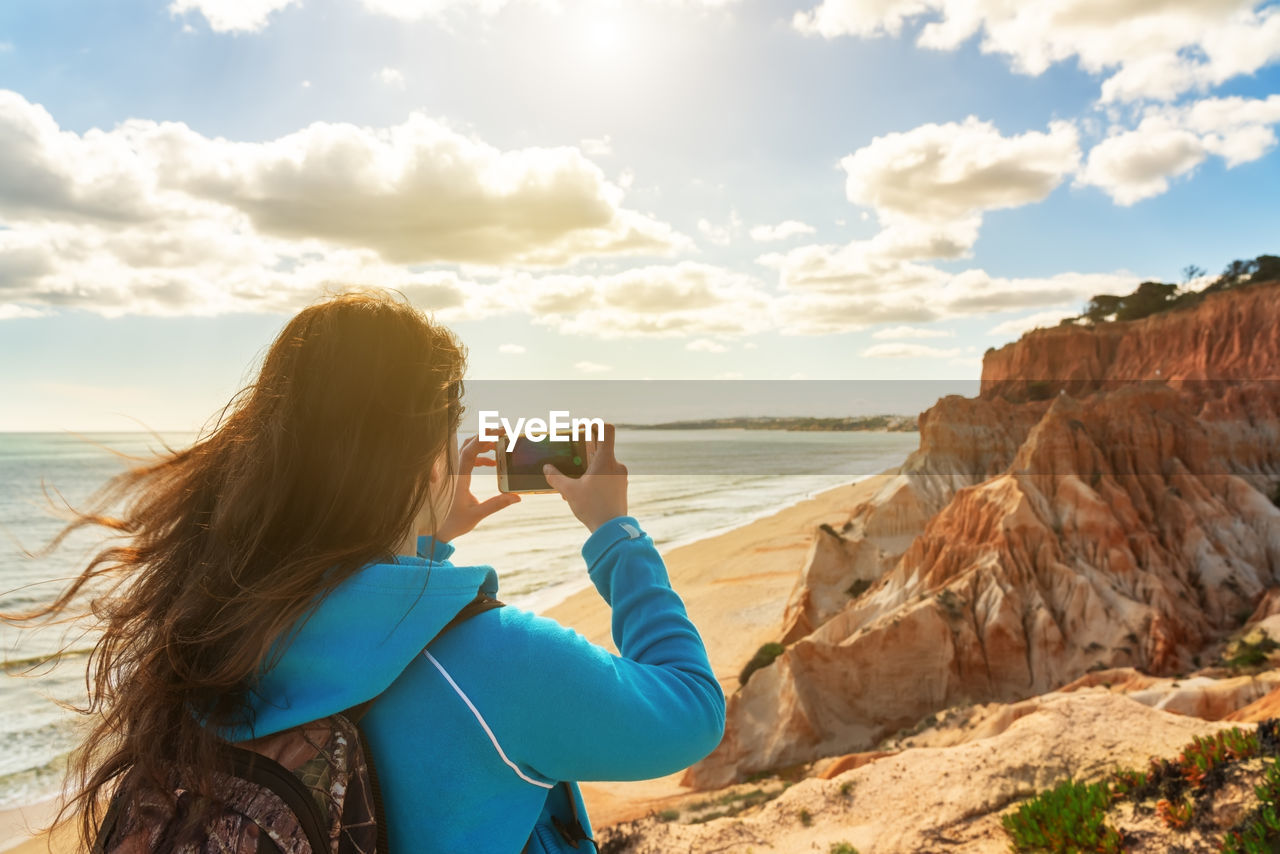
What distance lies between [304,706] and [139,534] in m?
0.54

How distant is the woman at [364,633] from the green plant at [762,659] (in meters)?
15.4

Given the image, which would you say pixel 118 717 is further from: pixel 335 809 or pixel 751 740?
pixel 751 740

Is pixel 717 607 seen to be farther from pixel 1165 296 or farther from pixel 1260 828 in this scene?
pixel 1165 296

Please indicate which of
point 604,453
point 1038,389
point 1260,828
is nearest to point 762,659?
point 1260,828

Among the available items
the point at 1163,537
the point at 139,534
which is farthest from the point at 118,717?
the point at 1163,537

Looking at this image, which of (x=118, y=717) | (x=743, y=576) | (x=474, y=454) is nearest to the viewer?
(x=118, y=717)

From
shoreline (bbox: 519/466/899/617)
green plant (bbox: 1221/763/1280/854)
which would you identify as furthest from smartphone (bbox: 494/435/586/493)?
shoreline (bbox: 519/466/899/617)

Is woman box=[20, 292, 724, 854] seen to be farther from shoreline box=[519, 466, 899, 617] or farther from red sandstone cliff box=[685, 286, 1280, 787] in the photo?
red sandstone cliff box=[685, 286, 1280, 787]

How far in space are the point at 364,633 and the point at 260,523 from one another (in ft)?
0.85

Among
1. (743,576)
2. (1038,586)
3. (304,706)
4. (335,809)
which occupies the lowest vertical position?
(743,576)

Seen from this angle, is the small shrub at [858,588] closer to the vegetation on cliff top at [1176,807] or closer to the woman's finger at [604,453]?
the vegetation on cliff top at [1176,807]

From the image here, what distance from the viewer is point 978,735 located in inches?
408

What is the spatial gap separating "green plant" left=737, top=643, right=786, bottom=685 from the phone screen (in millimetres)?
14945

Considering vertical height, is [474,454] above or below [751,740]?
above
